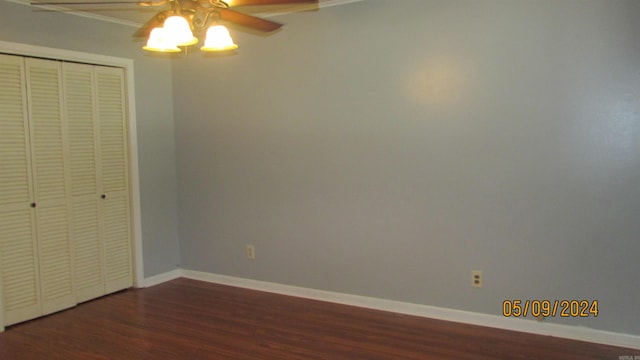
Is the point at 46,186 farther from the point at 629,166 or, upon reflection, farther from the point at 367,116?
the point at 629,166

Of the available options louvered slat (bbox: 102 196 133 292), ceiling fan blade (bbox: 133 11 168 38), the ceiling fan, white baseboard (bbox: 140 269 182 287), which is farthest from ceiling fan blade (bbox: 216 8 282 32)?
white baseboard (bbox: 140 269 182 287)

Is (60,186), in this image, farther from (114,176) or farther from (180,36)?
(180,36)

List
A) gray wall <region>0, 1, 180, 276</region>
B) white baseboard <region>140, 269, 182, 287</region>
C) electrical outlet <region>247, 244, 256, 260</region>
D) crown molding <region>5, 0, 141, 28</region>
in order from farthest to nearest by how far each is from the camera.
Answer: white baseboard <region>140, 269, 182, 287</region>
electrical outlet <region>247, 244, 256, 260</region>
gray wall <region>0, 1, 180, 276</region>
crown molding <region>5, 0, 141, 28</region>

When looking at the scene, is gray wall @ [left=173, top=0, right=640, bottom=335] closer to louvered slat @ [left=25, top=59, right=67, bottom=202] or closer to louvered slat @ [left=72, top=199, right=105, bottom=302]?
louvered slat @ [left=72, top=199, right=105, bottom=302]

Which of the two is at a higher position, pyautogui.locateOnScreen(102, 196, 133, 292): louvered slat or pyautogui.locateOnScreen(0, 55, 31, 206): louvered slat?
pyautogui.locateOnScreen(0, 55, 31, 206): louvered slat

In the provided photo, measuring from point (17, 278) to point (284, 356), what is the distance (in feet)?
7.01

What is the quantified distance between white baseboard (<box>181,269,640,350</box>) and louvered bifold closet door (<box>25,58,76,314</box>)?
1253 mm

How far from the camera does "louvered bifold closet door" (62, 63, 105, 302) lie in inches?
143

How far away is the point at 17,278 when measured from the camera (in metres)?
3.32

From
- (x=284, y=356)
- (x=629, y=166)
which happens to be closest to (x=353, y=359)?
(x=284, y=356)

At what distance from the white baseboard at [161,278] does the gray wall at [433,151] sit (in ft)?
1.59

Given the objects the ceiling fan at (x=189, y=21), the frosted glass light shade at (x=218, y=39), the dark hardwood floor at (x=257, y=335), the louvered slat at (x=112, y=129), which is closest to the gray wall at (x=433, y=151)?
the dark hardwood floor at (x=257, y=335)

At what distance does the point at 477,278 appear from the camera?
317 centimetres

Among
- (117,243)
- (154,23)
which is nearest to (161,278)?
(117,243)
